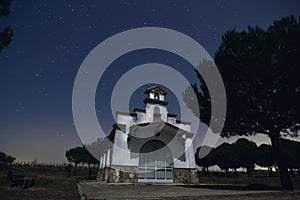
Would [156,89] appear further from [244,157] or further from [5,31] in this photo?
[244,157]

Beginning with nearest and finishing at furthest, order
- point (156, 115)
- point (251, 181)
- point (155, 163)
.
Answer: point (155, 163), point (156, 115), point (251, 181)

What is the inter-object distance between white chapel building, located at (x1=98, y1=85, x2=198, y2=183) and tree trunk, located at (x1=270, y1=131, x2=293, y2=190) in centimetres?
849

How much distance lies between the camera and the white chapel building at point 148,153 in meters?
18.5

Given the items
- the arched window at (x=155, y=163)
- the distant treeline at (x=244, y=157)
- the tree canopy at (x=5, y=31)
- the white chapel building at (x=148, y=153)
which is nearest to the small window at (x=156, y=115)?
the white chapel building at (x=148, y=153)

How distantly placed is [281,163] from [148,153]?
39.0 feet

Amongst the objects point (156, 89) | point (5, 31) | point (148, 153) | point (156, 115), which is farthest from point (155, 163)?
point (5, 31)

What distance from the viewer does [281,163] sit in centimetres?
1449

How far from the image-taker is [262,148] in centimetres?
5462

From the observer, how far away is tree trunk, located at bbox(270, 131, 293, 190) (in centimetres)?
1352

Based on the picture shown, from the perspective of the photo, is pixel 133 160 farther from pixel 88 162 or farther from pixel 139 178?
pixel 88 162

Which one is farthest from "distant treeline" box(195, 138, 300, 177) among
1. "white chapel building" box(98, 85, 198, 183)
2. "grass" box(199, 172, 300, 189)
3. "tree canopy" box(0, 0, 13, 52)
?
"tree canopy" box(0, 0, 13, 52)

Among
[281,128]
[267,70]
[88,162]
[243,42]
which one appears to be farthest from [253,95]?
[88,162]

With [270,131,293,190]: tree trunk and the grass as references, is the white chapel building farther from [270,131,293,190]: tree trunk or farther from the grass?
[270,131,293,190]: tree trunk

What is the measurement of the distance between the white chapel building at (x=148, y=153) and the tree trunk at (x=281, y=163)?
849cm
